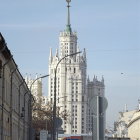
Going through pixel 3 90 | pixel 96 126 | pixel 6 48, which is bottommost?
pixel 96 126

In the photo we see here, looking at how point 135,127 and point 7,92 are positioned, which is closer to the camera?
point 7,92

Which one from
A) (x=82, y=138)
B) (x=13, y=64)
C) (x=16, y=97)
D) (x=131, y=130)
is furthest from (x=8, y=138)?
(x=131, y=130)

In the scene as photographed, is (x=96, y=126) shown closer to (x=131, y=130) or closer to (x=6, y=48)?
(x=6, y=48)

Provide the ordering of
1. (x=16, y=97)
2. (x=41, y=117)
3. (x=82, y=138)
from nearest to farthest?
(x=16, y=97)
(x=82, y=138)
(x=41, y=117)

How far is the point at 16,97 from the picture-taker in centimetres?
6412

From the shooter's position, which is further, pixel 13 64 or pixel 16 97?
pixel 16 97

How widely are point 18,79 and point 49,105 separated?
5997cm

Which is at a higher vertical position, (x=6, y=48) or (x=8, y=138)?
(x=6, y=48)

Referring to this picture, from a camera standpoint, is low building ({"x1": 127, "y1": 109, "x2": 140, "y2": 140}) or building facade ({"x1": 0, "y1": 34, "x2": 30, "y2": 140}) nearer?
building facade ({"x1": 0, "y1": 34, "x2": 30, "y2": 140})

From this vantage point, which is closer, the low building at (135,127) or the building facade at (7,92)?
the building facade at (7,92)

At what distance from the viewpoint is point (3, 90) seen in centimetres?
4644

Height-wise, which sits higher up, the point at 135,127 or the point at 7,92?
the point at 135,127

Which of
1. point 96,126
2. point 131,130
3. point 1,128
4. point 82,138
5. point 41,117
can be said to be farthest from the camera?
point 131,130

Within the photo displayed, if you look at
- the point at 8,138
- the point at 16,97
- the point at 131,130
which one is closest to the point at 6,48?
the point at 8,138
